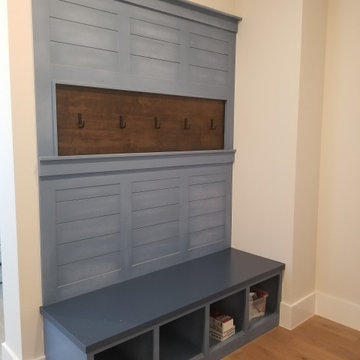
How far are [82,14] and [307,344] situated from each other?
2225 mm

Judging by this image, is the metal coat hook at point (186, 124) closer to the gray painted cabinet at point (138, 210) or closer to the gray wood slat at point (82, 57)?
the gray painted cabinet at point (138, 210)

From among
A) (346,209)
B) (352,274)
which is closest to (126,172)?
(346,209)

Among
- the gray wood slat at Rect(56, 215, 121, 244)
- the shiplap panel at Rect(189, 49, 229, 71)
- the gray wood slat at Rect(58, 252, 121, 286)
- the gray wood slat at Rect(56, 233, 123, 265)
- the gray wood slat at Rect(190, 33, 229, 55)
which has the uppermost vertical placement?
the gray wood slat at Rect(190, 33, 229, 55)

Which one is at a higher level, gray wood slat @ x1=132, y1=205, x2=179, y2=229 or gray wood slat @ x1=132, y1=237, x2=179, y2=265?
gray wood slat @ x1=132, y1=205, x2=179, y2=229

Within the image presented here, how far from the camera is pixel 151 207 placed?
230 cm

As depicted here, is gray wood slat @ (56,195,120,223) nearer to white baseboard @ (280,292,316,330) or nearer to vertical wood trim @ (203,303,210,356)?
vertical wood trim @ (203,303,210,356)

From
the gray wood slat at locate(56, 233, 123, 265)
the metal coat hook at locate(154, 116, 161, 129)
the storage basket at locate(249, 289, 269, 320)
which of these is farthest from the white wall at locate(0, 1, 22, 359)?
the storage basket at locate(249, 289, 269, 320)

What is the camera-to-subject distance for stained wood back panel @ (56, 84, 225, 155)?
1941 millimetres

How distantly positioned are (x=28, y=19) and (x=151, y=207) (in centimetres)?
117

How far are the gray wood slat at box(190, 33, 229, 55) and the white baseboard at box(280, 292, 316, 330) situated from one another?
1.73m

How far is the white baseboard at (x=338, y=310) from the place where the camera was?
2.49m

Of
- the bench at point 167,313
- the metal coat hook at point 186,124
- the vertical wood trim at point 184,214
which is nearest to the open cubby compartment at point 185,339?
the bench at point 167,313

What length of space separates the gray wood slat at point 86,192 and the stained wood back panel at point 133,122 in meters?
0.18

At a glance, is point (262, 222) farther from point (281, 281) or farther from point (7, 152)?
point (7, 152)
